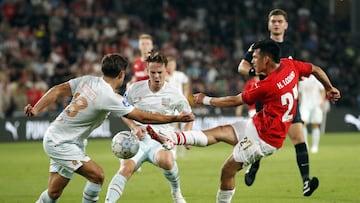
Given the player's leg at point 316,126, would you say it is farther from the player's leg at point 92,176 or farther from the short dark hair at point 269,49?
the player's leg at point 92,176

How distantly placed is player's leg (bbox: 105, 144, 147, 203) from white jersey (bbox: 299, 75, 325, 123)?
11536 millimetres

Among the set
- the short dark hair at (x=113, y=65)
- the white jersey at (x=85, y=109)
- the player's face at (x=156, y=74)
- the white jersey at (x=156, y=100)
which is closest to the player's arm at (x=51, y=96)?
the white jersey at (x=85, y=109)

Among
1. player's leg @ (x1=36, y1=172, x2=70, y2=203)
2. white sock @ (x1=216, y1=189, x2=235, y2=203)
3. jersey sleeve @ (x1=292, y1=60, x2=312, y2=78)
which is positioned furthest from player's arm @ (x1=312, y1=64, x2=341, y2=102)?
player's leg @ (x1=36, y1=172, x2=70, y2=203)

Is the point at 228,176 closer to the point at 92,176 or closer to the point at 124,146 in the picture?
the point at 124,146

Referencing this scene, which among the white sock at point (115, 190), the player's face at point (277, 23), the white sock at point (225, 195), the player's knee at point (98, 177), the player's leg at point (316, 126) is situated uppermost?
the player's face at point (277, 23)

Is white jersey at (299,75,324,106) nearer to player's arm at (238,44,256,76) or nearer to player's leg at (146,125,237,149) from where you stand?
player's arm at (238,44,256,76)

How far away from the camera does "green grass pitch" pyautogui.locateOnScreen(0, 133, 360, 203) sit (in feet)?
37.7

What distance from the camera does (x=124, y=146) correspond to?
880 cm

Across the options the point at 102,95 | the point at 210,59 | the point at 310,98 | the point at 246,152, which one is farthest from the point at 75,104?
the point at 210,59

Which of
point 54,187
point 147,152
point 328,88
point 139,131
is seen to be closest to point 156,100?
point 147,152

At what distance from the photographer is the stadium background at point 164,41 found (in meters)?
25.6

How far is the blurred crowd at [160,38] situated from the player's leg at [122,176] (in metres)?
15.3

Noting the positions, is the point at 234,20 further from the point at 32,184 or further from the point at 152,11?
the point at 32,184

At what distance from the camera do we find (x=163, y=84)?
1073 centimetres
